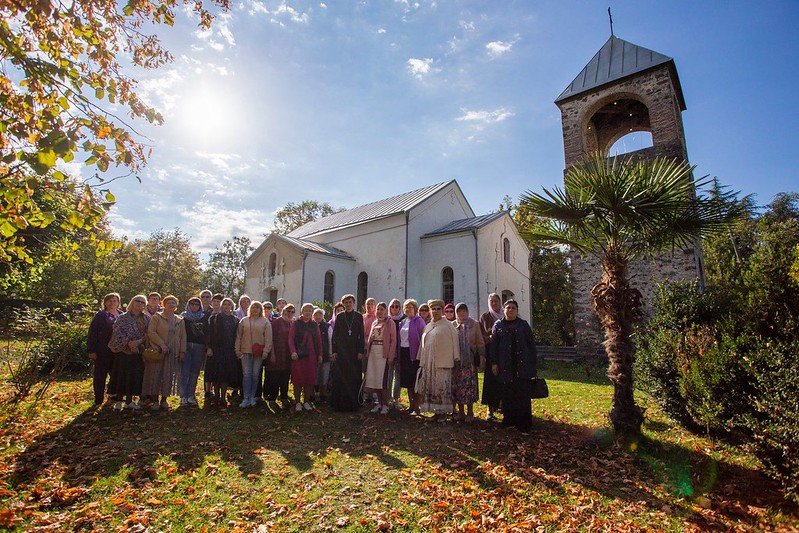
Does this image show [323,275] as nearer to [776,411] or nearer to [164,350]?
[164,350]

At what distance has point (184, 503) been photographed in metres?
3.88

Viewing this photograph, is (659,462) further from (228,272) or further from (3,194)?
(228,272)

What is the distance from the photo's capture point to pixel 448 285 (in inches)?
798

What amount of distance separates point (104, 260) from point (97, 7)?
39.2 metres

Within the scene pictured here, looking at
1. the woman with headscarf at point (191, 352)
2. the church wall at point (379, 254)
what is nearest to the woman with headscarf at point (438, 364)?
the woman with headscarf at point (191, 352)

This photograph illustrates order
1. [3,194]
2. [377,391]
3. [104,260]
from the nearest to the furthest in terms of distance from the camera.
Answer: [3,194]
[377,391]
[104,260]

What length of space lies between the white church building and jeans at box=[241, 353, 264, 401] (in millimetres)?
12532

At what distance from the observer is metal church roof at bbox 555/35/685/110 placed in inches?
648

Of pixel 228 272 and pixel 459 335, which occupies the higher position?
pixel 228 272

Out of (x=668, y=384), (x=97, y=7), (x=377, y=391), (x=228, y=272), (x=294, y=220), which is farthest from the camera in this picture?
(x=228, y=272)

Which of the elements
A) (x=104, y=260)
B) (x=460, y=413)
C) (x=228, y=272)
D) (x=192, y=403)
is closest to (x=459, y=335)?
(x=460, y=413)

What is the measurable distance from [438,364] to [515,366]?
1.29m

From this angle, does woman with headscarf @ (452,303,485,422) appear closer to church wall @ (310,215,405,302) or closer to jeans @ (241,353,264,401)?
jeans @ (241,353,264,401)

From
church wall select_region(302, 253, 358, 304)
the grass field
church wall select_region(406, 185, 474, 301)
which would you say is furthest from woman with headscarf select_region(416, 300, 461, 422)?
church wall select_region(302, 253, 358, 304)
